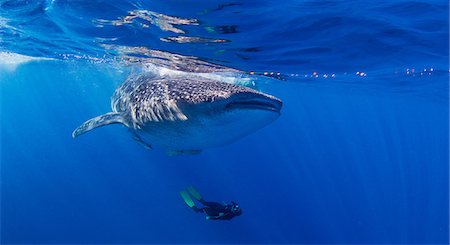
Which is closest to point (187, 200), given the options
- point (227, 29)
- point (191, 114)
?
point (227, 29)

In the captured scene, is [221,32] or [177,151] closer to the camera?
[177,151]

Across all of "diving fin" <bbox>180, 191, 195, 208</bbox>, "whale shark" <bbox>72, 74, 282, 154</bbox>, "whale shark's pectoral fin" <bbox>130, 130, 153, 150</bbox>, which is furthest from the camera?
"diving fin" <bbox>180, 191, 195, 208</bbox>

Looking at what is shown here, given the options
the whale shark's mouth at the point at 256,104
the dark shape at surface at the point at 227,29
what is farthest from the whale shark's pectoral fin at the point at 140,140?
the dark shape at surface at the point at 227,29

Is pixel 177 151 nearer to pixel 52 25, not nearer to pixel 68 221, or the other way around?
pixel 52 25

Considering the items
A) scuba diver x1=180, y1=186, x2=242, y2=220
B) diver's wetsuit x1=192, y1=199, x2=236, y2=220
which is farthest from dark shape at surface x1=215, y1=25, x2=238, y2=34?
diver's wetsuit x1=192, y1=199, x2=236, y2=220

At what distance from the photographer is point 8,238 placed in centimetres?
2870

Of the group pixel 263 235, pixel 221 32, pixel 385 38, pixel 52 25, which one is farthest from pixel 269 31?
pixel 263 235

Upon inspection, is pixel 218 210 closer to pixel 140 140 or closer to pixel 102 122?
pixel 140 140

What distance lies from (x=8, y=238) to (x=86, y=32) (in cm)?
2428

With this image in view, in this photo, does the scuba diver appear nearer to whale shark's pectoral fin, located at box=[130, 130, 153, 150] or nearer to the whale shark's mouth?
whale shark's pectoral fin, located at box=[130, 130, 153, 150]

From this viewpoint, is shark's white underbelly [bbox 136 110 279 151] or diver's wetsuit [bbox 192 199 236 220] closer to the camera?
shark's white underbelly [bbox 136 110 279 151]

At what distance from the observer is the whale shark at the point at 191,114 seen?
435cm

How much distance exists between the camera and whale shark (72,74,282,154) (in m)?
4.35

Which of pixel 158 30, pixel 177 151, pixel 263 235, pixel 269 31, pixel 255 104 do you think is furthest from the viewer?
pixel 263 235
